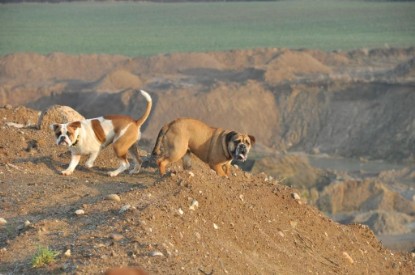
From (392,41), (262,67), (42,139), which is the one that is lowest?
(392,41)

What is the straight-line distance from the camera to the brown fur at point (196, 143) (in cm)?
1759

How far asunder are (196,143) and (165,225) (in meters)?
4.01

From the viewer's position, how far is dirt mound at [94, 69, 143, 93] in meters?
59.8

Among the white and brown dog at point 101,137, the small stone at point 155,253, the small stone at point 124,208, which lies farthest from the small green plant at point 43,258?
the white and brown dog at point 101,137

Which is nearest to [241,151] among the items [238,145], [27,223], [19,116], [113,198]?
[238,145]

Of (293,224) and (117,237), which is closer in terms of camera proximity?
(117,237)

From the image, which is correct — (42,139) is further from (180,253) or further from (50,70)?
(50,70)

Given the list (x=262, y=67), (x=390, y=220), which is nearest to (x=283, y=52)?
(x=262, y=67)

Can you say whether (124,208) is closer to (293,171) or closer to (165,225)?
(165,225)

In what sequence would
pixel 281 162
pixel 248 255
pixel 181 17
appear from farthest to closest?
pixel 181 17
pixel 281 162
pixel 248 255

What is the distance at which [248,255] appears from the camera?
47.6ft

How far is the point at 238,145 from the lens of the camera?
17562mm

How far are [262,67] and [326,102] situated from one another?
30.2 ft

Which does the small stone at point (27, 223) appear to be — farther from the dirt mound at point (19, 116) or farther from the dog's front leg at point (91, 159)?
the dirt mound at point (19, 116)
